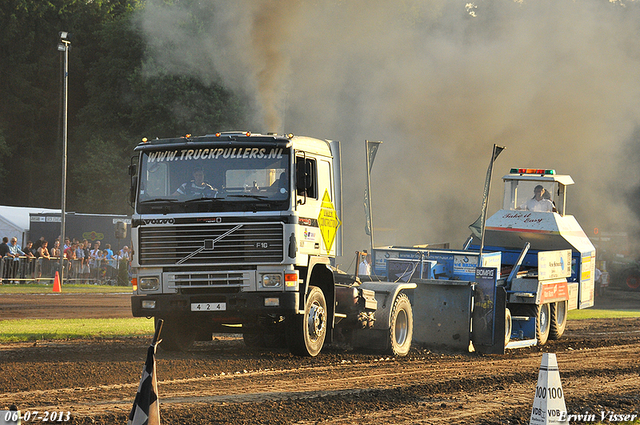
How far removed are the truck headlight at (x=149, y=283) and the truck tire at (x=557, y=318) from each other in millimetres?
8907

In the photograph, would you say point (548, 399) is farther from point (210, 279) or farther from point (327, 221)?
point (327, 221)

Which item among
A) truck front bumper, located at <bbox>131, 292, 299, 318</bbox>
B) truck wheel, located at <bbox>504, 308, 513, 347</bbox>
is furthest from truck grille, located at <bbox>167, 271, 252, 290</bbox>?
truck wheel, located at <bbox>504, 308, 513, 347</bbox>

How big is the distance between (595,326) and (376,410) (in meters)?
14.6

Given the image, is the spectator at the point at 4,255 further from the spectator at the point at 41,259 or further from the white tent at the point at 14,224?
the white tent at the point at 14,224

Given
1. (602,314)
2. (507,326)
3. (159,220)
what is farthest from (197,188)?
(602,314)

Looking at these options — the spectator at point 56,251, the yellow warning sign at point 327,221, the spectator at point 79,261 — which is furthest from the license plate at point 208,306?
the spectator at point 79,261

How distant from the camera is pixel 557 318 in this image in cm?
1617

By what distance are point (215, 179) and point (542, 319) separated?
26.6 ft

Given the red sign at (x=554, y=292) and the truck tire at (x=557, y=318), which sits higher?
the red sign at (x=554, y=292)

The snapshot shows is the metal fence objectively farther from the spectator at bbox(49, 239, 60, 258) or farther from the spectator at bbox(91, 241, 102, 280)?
the spectator at bbox(49, 239, 60, 258)

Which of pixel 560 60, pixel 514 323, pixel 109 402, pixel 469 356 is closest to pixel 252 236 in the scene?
pixel 109 402

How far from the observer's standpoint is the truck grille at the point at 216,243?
10.2 meters

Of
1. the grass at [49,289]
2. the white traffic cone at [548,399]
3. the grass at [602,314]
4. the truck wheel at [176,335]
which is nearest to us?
the white traffic cone at [548,399]

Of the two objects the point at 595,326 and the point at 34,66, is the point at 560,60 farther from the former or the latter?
the point at 34,66
